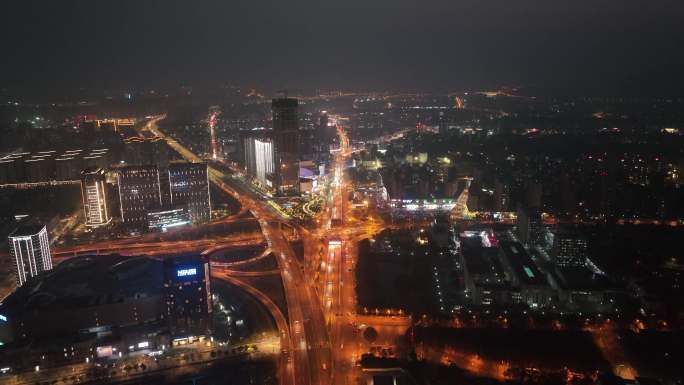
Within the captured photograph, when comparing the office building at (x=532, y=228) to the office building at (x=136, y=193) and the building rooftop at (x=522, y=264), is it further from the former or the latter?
the office building at (x=136, y=193)

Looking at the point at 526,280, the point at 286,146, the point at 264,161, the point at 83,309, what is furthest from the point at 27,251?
the point at 526,280

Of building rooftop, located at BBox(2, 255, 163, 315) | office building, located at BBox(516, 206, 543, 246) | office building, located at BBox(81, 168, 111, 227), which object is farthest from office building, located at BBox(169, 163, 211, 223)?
office building, located at BBox(516, 206, 543, 246)

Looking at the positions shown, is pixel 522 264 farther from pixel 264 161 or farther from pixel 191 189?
pixel 264 161

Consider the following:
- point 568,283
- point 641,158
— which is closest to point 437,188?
point 568,283

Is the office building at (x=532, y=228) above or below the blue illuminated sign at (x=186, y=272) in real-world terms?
below

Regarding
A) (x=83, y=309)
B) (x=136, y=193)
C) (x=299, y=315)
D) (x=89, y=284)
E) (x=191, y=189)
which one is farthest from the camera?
(x=191, y=189)

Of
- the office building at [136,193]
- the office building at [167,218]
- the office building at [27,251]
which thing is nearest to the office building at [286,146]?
the office building at [167,218]

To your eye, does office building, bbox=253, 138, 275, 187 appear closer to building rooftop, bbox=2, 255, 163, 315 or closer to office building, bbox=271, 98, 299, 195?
office building, bbox=271, 98, 299, 195
